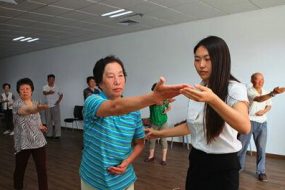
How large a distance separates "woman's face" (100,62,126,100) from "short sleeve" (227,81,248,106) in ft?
2.00

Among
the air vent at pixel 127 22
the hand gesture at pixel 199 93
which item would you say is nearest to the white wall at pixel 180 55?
the air vent at pixel 127 22

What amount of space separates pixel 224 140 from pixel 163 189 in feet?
8.56

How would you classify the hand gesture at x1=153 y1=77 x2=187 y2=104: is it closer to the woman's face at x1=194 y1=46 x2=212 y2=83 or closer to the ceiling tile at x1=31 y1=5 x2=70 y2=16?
the woman's face at x1=194 y1=46 x2=212 y2=83

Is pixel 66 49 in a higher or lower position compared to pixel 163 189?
higher

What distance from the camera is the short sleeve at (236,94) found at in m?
1.46

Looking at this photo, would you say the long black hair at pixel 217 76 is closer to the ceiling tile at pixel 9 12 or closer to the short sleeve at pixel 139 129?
the short sleeve at pixel 139 129

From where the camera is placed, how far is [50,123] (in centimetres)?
857

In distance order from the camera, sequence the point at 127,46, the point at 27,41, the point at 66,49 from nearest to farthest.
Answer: the point at 127,46 → the point at 27,41 → the point at 66,49

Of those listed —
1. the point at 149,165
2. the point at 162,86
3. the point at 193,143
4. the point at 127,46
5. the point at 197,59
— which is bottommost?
the point at 149,165

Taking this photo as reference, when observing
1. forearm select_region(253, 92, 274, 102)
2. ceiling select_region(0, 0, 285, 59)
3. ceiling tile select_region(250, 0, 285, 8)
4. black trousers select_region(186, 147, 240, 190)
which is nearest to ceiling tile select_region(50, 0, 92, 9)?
ceiling select_region(0, 0, 285, 59)

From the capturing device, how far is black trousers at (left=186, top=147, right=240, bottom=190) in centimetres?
155

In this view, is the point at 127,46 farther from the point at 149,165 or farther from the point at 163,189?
the point at 163,189

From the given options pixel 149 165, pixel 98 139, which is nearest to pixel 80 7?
pixel 149 165

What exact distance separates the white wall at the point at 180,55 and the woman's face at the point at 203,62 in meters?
4.44
